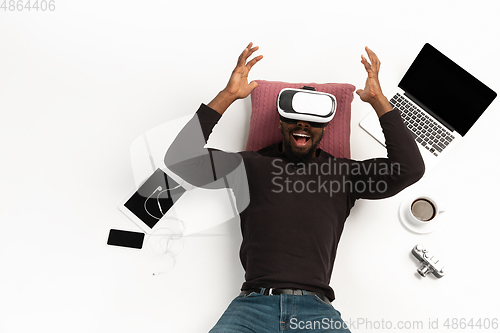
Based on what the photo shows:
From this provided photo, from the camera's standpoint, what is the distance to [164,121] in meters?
1.77

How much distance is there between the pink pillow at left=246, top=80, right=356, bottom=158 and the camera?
163 centimetres

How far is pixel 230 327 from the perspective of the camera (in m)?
1.31

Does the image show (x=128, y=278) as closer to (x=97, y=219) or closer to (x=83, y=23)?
(x=97, y=219)

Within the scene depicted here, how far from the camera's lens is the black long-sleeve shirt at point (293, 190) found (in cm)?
138

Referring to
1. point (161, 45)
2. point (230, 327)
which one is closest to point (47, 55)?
point (161, 45)

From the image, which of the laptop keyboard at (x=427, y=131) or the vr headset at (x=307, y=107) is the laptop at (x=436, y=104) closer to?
the laptop keyboard at (x=427, y=131)

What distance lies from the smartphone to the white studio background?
31 mm

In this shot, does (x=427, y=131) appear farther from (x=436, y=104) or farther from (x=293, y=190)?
(x=293, y=190)

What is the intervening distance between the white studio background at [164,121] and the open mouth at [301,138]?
1.11ft

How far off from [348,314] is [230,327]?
55 cm

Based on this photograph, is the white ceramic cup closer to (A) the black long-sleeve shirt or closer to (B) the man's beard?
(A) the black long-sleeve shirt

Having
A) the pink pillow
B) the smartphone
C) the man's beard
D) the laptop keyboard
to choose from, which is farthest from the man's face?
the smartphone

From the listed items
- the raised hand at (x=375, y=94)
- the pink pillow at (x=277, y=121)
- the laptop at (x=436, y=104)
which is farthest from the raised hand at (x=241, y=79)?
the laptop at (x=436, y=104)

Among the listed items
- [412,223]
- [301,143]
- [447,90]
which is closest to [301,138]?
[301,143]
